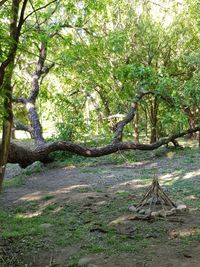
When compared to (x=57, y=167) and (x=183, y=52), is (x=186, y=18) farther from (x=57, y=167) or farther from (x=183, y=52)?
(x=57, y=167)

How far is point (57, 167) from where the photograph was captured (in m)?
12.6

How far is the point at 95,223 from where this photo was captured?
6258 millimetres

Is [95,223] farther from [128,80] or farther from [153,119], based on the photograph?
[153,119]

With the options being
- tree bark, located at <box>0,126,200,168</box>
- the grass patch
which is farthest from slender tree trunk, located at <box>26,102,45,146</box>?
the grass patch

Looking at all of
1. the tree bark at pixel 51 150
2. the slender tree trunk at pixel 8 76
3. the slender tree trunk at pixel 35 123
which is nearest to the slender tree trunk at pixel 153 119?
the tree bark at pixel 51 150

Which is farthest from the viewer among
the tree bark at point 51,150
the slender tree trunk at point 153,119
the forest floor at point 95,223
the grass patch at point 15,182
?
the slender tree trunk at point 153,119

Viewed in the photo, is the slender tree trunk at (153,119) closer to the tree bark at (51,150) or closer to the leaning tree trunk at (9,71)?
the tree bark at (51,150)

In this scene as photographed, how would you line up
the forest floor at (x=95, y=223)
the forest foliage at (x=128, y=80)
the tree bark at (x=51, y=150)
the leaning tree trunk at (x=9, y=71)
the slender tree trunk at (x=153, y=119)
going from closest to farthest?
the leaning tree trunk at (x=9, y=71) → the forest floor at (x=95, y=223) → the tree bark at (x=51, y=150) → the forest foliage at (x=128, y=80) → the slender tree trunk at (x=153, y=119)

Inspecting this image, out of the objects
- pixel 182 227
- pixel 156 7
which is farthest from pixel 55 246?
pixel 156 7

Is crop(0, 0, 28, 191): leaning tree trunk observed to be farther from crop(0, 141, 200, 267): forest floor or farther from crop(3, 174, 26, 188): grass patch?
crop(3, 174, 26, 188): grass patch

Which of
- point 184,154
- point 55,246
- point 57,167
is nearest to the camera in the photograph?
point 55,246

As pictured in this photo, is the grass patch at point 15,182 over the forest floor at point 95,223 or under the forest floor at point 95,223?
over

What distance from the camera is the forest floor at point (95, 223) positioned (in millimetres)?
4941

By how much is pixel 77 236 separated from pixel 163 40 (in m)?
11.1
